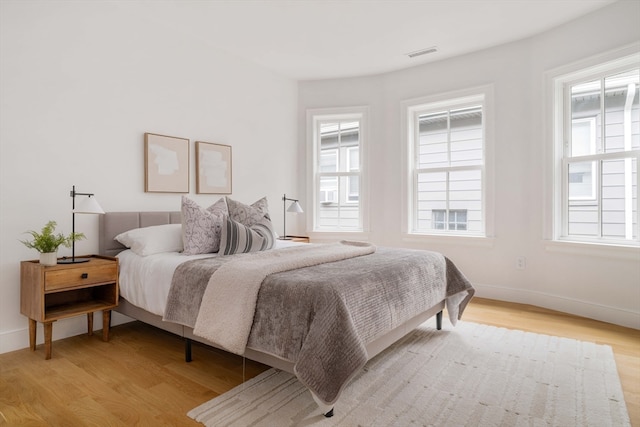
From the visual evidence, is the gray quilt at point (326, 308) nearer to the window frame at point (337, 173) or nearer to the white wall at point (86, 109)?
the white wall at point (86, 109)

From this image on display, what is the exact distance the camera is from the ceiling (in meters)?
3.30

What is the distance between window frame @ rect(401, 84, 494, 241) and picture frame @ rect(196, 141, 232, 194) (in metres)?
2.22

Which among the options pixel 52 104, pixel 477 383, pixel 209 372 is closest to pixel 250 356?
pixel 209 372

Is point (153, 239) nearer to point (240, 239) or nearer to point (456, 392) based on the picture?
point (240, 239)

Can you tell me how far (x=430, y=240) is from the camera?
4.67m

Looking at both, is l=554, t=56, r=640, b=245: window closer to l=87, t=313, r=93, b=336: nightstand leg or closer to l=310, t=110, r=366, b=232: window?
l=310, t=110, r=366, b=232: window

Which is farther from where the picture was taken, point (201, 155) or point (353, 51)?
point (353, 51)

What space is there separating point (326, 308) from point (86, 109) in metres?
2.72

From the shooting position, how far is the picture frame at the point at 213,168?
4.00 metres

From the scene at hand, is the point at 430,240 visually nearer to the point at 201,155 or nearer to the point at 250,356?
the point at 201,155

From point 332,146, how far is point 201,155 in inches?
77.2

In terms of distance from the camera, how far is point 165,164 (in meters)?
3.67

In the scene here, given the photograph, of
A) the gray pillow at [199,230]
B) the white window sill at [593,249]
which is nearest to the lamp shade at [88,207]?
the gray pillow at [199,230]

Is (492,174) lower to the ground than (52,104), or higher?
lower
